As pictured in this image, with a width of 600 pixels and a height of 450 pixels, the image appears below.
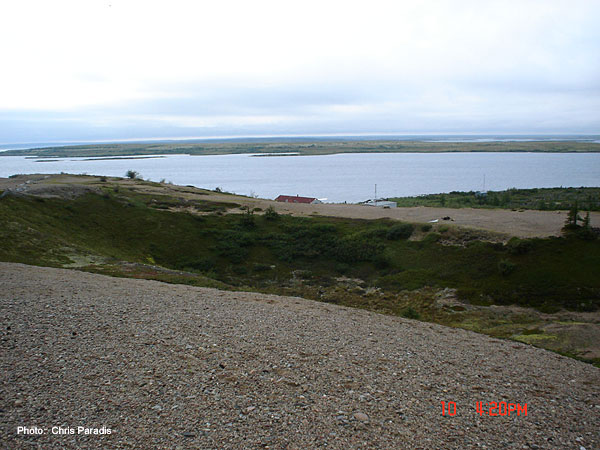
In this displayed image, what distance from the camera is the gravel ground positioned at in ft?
19.3

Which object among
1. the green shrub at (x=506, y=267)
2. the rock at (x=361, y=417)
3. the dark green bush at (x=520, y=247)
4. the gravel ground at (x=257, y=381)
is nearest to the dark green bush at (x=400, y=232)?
the dark green bush at (x=520, y=247)

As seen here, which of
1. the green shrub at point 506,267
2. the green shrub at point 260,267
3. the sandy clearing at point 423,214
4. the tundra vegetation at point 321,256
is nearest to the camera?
the tundra vegetation at point 321,256

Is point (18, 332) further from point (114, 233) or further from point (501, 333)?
point (114, 233)

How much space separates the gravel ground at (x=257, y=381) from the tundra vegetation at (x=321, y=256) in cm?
550

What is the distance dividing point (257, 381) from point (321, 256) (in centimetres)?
2332

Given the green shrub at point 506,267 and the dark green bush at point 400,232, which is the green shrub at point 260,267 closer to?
the dark green bush at point 400,232

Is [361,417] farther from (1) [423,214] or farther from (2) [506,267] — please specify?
(1) [423,214]

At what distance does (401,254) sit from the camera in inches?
1144

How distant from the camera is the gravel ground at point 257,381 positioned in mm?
5895

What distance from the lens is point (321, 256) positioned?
100 ft

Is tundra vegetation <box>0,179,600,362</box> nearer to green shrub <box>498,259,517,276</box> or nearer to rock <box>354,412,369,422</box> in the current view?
green shrub <box>498,259,517,276</box>

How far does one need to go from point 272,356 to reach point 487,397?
4159 millimetres

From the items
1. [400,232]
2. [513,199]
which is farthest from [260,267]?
[513,199]
